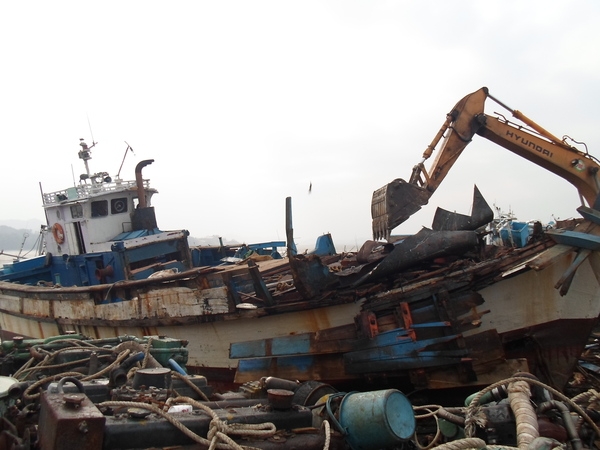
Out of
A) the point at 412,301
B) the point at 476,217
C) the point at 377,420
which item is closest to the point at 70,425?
the point at 377,420

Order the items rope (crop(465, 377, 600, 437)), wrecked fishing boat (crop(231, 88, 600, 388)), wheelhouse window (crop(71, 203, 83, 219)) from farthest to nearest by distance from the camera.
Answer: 1. wheelhouse window (crop(71, 203, 83, 219))
2. wrecked fishing boat (crop(231, 88, 600, 388))
3. rope (crop(465, 377, 600, 437))

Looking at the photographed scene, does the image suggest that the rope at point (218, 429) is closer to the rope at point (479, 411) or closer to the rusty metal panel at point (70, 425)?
the rusty metal panel at point (70, 425)

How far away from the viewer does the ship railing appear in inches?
507

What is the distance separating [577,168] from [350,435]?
22.9ft

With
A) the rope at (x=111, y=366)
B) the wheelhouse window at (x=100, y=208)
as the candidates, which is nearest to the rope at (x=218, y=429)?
the rope at (x=111, y=366)

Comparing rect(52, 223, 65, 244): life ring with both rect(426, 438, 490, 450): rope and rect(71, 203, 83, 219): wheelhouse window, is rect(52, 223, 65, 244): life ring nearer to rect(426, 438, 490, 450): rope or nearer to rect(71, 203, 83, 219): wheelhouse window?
rect(71, 203, 83, 219): wheelhouse window

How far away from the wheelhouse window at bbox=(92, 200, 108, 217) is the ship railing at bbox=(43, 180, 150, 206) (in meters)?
0.26

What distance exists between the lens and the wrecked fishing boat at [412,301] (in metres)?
6.29

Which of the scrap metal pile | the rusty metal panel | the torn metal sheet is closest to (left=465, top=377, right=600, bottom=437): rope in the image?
the scrap metal pile

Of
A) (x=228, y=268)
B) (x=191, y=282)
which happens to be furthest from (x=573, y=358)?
(x=191, y=282)

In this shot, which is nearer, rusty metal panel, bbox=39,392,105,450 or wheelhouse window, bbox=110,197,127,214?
rusty metal panel, bbox=39,392,105,450

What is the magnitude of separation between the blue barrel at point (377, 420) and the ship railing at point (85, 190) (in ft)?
36.1

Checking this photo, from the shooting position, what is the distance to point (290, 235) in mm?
6707

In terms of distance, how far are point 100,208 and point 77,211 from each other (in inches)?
22.8
